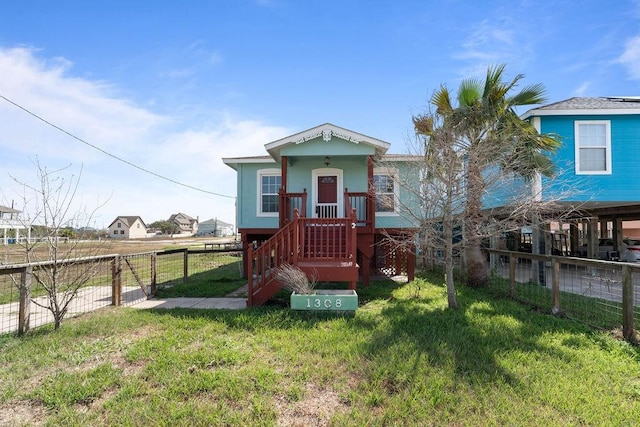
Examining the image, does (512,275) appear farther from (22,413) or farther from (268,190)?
(22,413)

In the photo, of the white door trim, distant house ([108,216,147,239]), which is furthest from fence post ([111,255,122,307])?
distant house ([108,216,147,239])

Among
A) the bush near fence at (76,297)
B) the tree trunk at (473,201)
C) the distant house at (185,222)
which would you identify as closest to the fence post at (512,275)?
the tree trunk at (473,201)

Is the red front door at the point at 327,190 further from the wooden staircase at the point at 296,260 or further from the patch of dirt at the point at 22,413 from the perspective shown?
the patch of dirt at the point at 22,413

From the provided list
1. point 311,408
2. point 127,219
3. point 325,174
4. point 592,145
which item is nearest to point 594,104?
point 592,145

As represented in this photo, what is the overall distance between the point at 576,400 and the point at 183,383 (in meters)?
3.90

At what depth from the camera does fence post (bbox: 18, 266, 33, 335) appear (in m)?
4.75

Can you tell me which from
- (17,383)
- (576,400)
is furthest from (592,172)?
(17,383)

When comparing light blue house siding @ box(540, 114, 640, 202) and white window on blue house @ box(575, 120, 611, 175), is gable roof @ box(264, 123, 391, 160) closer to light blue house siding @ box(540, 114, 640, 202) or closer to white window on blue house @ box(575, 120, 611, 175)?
light blue house siding @ box(540, 114, 640, 202)

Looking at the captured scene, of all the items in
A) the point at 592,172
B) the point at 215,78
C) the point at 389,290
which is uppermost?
the point at 215,78

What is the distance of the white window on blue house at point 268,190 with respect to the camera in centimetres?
1080

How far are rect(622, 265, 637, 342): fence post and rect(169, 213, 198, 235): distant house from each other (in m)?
95.8

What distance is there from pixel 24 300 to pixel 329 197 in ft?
25.4

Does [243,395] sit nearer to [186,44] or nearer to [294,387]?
[294,387]

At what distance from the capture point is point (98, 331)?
4.87m
